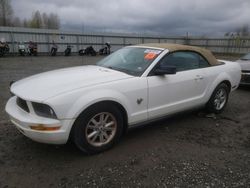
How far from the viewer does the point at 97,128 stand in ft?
10.3

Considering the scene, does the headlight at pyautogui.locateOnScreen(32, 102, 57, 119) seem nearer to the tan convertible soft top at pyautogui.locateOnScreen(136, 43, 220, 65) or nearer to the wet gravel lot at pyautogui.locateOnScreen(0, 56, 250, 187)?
the wet gravel lot at pyautogui.locateOnScreen(0, 56, 250, 187)

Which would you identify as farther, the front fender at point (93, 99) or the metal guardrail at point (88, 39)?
the metal guardrail at point (88, 39)

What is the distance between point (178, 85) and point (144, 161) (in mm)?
1471

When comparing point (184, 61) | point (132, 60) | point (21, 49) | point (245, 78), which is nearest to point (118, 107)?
point (132, 60)

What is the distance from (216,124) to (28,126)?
3344mm

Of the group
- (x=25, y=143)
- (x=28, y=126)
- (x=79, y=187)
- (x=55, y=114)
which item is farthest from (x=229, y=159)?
(x=25, y=143)

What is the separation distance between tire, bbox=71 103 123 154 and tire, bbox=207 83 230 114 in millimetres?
2293

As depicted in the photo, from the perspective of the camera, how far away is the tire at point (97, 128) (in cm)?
292

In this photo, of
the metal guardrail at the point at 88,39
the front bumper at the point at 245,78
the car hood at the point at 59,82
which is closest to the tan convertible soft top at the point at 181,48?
the car hood at the point at 59,82

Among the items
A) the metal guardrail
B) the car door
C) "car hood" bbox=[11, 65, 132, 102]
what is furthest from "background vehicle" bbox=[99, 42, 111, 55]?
"car hood" bbox=[11, 65, 132, 102]

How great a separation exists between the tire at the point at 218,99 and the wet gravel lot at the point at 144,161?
638mm

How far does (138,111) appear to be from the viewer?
3.42 m

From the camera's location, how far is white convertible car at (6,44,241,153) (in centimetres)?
278

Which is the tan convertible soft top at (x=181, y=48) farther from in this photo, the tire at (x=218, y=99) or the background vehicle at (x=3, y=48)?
the background vehicle at (x=3, y=48)
